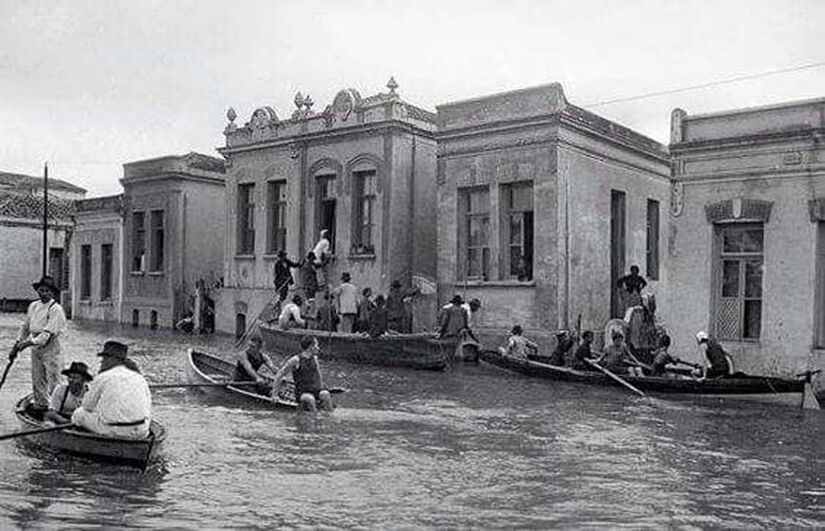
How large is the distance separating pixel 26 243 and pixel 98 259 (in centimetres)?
1291

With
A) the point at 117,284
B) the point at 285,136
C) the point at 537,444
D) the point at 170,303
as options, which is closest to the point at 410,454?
the point at 537,444

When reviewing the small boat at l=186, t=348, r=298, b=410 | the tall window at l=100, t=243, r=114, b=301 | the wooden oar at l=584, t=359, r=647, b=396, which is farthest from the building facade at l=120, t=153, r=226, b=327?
the wooden oar at l=584, t=359, r=647, b=396

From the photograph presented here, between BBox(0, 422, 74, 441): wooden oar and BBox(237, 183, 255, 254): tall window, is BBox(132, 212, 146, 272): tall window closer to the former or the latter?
BBox(237, 183, 255, 254): tall window

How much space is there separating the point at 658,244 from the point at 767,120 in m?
8.85

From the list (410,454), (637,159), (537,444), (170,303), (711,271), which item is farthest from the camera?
(170,303)

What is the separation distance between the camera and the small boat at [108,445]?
9461 millimetres

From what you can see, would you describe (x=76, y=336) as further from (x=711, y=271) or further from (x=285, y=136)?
(x=711, y=271)

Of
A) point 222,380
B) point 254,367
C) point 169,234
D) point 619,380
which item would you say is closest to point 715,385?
point 619,380

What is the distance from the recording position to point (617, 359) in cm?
1831

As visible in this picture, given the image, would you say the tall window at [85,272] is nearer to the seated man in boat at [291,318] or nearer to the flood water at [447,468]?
the seated man in boat at [291,318]

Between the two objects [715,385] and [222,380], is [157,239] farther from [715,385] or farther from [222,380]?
[715,385]

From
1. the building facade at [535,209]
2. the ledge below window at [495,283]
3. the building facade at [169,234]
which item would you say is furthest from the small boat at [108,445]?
the building facade at [169,234]

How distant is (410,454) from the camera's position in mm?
11289

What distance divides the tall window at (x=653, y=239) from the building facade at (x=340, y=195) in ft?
20.5
